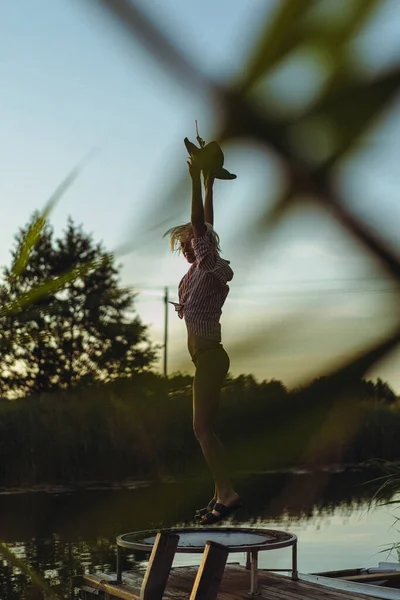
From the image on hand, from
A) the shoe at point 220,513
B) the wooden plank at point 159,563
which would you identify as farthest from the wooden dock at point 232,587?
the shoe at point 220,513

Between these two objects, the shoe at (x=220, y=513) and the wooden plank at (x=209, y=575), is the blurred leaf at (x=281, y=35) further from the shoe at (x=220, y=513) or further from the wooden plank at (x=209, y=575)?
the wooden plank at (x=209, y=575)

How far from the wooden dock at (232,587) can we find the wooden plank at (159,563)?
492 mm

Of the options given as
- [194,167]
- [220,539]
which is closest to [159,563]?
[220,539]

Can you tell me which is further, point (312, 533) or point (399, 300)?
point (312, 533)

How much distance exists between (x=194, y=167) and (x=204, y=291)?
84 cm

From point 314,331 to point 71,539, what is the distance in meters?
13.3

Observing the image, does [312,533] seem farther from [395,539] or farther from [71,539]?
[71,539]

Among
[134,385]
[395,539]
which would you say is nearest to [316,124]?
[134,385]

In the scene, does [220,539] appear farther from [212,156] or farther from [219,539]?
[212,156]

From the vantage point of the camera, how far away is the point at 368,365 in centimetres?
37

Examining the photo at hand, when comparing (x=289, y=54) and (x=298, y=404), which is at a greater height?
(x=289, y=54)

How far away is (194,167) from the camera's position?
0.44m

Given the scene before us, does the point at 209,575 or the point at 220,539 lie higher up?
the point at 220,539

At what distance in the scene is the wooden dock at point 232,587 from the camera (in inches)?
142
